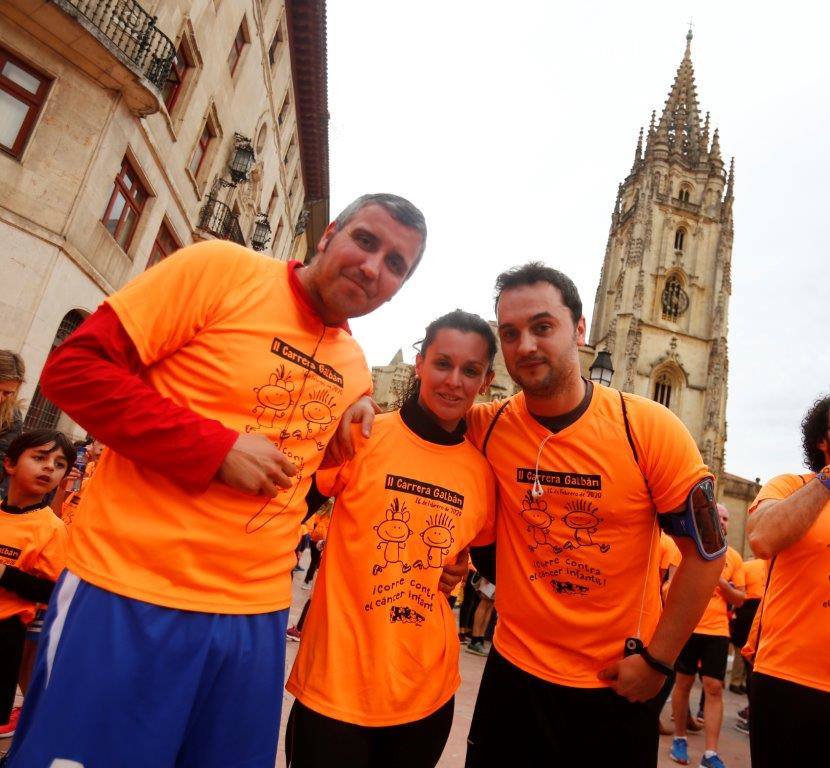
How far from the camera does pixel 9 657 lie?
3.31 m

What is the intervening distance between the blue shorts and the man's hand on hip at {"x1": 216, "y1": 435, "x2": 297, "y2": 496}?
41 cm

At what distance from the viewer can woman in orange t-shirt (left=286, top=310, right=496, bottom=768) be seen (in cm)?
208

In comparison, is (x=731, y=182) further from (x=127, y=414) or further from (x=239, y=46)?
(x=127, y=414)

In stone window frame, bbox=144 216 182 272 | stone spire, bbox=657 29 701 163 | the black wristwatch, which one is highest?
stone spire, bbox=657 29 701 163

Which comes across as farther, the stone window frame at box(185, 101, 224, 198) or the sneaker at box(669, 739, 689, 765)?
the stone window frame at box(185, 101, 224, 198)

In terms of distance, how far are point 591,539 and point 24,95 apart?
445 inches

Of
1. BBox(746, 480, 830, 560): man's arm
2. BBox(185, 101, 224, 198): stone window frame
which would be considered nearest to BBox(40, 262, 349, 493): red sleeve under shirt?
BBox(746, 480, 830, 560): man's arm

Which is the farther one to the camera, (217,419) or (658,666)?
(658,666)

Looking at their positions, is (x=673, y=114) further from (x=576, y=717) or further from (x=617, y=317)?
(x=576, y=717)

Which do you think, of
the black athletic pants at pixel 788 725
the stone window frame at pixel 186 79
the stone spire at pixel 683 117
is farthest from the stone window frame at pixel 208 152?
the stone spire at pixel 683 117

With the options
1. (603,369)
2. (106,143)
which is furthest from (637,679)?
(106,143)

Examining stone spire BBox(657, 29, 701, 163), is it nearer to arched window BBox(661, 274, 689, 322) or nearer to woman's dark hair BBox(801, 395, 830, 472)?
arched window BBox(661, 274, 689, 322)

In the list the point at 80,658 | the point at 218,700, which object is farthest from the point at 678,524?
the point at 80,658

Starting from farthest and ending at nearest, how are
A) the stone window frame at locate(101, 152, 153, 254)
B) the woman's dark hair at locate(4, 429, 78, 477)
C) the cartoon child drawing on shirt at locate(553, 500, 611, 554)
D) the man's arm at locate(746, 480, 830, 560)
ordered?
the stone window frame at locate(101, 152, 153, 254) < the woman's dark hair at locate(4, 429, 78, 477) < the man's arm at locate(746, 480, 830, 560) < the cartoon child drawing on shirt at locate(553, 500, 611, 554)
